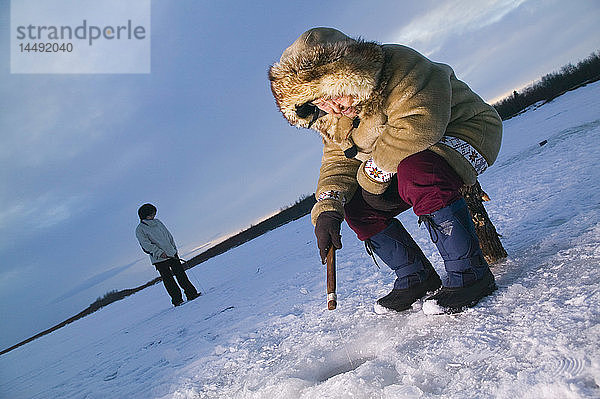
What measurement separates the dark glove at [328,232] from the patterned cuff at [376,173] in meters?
0.23

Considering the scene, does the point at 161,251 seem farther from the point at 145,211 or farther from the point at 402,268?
the point at 402,268

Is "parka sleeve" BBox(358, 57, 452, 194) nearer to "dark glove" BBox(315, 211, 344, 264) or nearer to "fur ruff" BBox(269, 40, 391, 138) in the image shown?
"fur ruff" BBox(269, 40, 391, 138)

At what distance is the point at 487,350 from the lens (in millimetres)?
1073

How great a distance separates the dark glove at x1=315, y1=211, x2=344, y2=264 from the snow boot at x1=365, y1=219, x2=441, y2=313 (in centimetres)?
27

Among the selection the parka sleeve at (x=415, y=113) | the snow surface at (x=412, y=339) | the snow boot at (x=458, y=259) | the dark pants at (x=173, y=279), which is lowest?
the dark pants at (x=173, y=279)

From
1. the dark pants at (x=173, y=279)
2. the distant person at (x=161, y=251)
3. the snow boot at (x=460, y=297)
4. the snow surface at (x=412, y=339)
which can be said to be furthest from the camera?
the distant person at (x=161, y=251)

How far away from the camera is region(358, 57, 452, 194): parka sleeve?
1.46m

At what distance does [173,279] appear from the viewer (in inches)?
212

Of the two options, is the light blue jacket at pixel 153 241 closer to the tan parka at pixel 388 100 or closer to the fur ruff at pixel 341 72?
the tan parka at pixel 388 100

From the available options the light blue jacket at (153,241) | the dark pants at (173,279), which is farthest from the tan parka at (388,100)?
the light blue jacket at (153,241)

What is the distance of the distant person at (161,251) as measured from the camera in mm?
5371

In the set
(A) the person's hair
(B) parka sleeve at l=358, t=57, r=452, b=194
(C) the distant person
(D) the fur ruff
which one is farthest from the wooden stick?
(A) the person's hair

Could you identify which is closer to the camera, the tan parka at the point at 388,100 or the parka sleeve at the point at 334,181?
the tan parka at the point at 388,100

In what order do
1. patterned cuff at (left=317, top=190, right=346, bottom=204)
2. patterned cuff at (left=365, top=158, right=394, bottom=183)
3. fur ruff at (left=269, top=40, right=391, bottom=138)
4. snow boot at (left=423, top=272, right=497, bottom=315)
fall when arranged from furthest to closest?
patterned cuff at (left=317, top=190, right=346, bottom=204) < patterned cuff at (left=365, top=158, right=394, bottom=183) < fur ruff at (left=269, top=40, right=391, bottom=138) < snow boot at (left=423, top=272, right=497, bottom=315)
